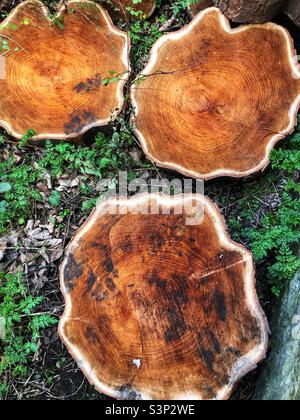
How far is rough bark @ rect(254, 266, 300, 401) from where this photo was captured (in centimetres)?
221

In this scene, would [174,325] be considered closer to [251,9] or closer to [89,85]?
[89,85]

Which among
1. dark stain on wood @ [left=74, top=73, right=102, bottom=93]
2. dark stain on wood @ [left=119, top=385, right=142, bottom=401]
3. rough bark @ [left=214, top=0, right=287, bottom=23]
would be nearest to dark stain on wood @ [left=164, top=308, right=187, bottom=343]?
dark stain on wood @ [left=119, top=385, right=142, bottom=401]

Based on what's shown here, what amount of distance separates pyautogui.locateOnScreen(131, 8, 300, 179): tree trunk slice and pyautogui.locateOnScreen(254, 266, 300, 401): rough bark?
33.4 inches

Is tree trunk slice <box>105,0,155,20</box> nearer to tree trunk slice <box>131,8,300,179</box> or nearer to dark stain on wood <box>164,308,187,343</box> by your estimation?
tree trunk slice <box>131,8,300,179</box>

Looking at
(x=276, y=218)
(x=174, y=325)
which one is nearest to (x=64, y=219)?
(x=174, y=325)

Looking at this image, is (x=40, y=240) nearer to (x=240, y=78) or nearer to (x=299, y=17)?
(x=240, y=78)

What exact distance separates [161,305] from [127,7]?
2280mm

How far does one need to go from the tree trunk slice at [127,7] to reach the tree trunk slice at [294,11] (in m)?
1.05

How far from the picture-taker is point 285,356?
235 cm

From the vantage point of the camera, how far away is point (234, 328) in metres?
2.30

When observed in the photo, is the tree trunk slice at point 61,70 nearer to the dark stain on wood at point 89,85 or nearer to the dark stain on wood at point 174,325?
the dark stain on wood at point 89,85

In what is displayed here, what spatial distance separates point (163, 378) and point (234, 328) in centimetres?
46

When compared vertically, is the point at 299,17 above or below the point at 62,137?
above

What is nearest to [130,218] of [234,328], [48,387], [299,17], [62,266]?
[62,266]
